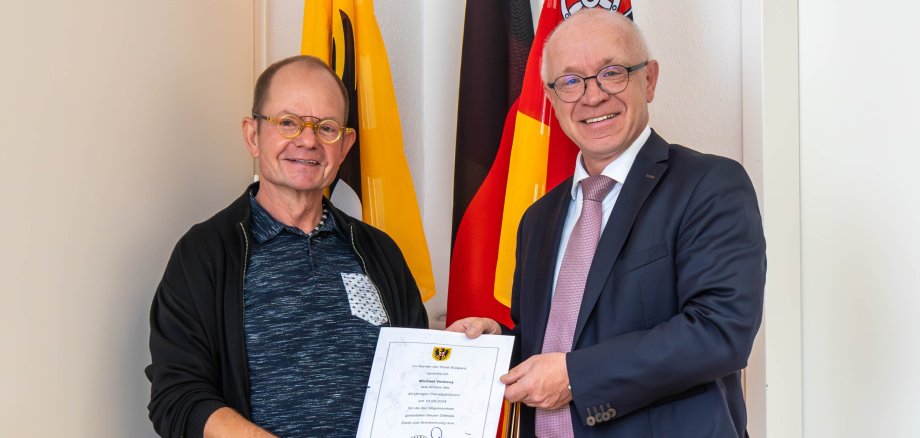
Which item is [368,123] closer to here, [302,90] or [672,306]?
[302,90]

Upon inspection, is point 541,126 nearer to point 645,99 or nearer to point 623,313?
point 645,99

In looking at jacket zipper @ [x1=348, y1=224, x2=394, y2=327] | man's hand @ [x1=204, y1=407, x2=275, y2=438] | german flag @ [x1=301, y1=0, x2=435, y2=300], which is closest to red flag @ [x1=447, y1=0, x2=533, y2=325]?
german flag @ [x1=301, y1=0, x2=435, y2=300]

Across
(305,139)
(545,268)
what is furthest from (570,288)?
(305,139)

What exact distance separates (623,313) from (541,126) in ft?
3.10

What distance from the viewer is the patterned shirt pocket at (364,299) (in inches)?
79.6

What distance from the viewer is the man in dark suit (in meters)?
1.68

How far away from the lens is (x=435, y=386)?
1.80 meters
